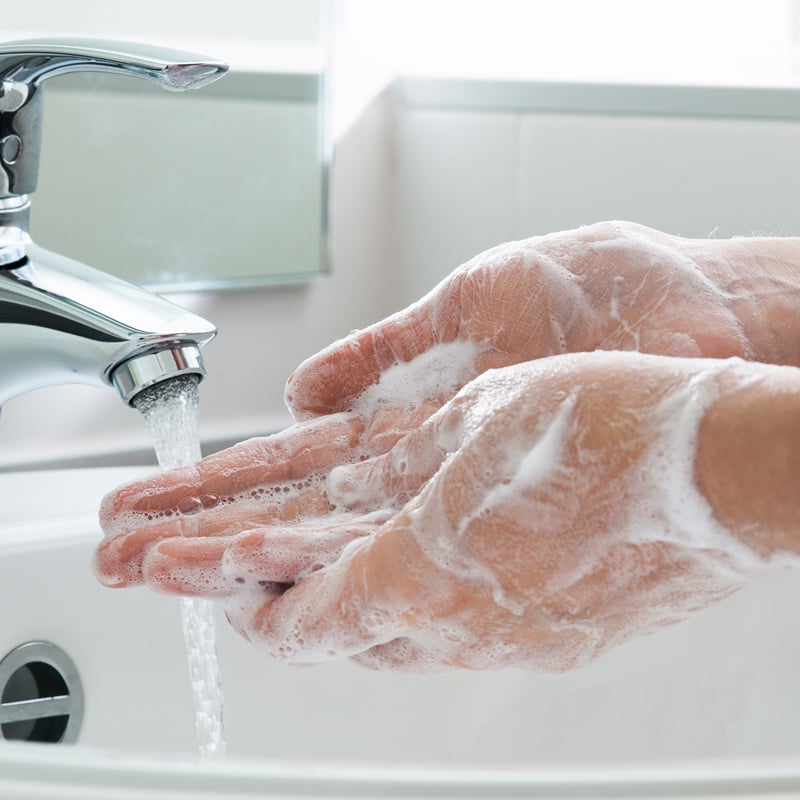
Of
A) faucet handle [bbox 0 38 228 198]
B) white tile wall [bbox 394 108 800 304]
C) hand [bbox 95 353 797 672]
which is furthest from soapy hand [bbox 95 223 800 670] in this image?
white tile wall [bbox 394 108 800 304]

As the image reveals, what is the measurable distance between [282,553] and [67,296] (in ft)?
0.69

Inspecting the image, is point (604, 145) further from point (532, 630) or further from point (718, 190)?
point (532, 630)

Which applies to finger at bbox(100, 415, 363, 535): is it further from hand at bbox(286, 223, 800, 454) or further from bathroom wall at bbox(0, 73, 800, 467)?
bathroom wall at bbox(0, 73, 800, 467)

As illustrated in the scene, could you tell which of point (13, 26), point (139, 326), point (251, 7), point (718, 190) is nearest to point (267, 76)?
point (251, 7)

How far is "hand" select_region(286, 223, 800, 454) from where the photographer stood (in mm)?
601

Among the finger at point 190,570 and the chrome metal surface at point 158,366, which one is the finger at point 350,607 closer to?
the finger at point 190,570

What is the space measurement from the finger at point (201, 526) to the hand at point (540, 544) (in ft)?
0.10

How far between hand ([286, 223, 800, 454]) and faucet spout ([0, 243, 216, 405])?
0.28 feet

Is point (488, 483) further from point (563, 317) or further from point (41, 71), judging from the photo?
point (41, 71)

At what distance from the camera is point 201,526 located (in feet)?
1.82

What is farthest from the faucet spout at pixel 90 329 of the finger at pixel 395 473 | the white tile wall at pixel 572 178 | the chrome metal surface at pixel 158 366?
the white tile wall at pixel 572 178

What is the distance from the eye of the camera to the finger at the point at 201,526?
53 centimetres

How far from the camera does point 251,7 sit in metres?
1.04

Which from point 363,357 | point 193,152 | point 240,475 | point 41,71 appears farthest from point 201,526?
point 193,152
